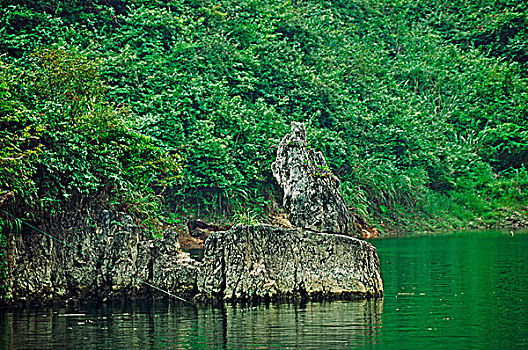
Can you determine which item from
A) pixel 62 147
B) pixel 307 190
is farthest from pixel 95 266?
pixel 307 190

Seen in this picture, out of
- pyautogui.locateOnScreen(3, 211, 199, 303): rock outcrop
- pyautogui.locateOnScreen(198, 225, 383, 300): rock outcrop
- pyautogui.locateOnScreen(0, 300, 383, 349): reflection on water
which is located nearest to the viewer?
pyautogui.locateOnScreen(0, 300, 383, 349): reflection on water

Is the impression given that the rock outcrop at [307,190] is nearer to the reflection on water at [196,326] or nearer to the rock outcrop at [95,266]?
the reflection on water at [196,326]

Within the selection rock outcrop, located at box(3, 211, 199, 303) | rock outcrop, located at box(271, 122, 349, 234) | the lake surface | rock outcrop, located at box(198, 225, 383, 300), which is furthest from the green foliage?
rock outcrop, located at box(198, 225, 383, 300)

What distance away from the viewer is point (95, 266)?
17.7m

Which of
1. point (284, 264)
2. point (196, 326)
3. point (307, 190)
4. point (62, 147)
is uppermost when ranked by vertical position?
point (62, 147)

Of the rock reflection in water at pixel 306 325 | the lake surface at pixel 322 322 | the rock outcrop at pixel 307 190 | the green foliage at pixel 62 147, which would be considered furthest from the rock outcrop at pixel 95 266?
the rock outcrop at pixel 307 190

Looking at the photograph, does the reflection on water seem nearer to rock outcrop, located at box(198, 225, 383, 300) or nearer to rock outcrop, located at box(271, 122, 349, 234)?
rock outcrop, located at box(198, 225, 383, 300)

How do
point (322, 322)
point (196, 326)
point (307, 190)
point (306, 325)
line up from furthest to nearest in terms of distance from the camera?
point (307, 190), point (196, 326), point (322, 322), point (306, 325)

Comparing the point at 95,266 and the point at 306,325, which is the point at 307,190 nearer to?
the point at 95,266

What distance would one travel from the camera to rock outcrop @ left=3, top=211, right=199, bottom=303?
1723 cm

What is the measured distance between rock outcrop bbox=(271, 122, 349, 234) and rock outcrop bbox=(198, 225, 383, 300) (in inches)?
44.9

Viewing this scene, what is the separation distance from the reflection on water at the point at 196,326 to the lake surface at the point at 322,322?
0.06ft

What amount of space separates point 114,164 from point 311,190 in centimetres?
530

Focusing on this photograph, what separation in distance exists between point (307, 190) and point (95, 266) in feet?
17.8
